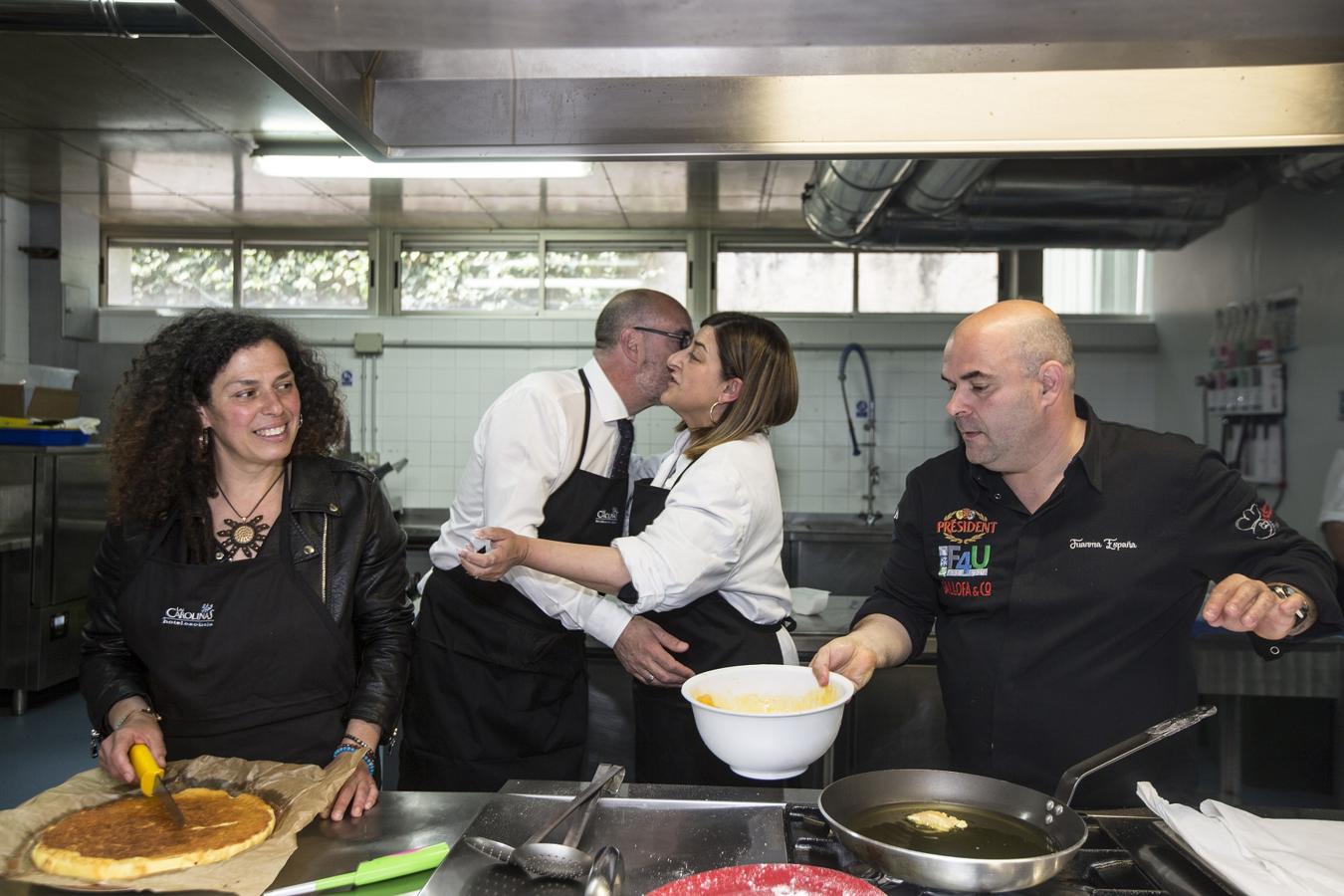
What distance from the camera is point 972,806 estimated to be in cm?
130

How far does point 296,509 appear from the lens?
74.0 inches

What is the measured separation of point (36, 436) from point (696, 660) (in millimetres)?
4445

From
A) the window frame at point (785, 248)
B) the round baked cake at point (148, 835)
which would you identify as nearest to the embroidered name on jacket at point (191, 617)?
the round baked cake at point (148, 835)

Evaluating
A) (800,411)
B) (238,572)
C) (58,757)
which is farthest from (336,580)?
(800,411)

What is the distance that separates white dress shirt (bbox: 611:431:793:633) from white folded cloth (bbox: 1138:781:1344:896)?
2.96 feet

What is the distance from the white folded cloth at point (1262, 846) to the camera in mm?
1114

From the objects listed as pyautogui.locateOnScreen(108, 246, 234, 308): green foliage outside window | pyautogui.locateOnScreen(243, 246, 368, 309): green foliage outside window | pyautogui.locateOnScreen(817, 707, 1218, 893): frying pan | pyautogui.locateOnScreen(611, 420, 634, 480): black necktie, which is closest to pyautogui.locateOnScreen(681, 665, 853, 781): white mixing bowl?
pyautogui.locateOnScreen(817, 707, 1218, 893): frying pan

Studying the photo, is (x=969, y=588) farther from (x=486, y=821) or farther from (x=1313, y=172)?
(x=1313, y=172)

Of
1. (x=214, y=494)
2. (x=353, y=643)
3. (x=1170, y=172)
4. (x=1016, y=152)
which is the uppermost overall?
(x=1170, y=172)

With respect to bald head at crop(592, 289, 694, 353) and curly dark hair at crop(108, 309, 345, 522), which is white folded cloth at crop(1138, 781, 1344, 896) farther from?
curly dark hair at crop(108, 309, 345, 522)

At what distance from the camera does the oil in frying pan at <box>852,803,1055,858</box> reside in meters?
1.17

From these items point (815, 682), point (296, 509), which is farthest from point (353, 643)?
point (815, 682)

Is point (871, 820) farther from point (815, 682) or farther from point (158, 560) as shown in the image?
point (158, 560)

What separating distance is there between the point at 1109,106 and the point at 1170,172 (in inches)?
123
